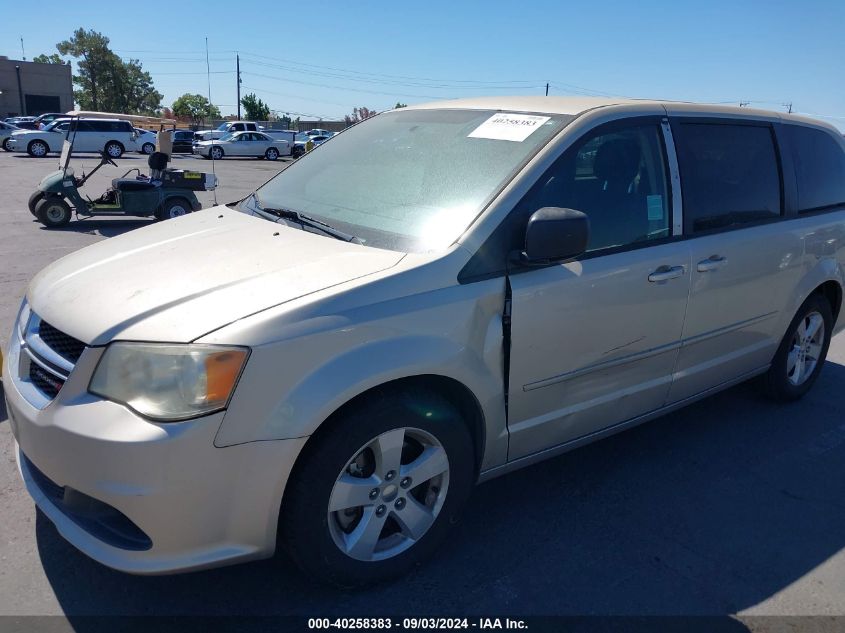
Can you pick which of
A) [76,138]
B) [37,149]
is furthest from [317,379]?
[37,149]

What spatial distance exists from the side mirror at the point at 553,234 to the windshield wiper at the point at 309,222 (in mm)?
694

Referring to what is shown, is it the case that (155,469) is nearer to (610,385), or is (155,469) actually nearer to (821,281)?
(610,385)

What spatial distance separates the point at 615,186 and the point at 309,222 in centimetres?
144

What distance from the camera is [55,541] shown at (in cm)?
286

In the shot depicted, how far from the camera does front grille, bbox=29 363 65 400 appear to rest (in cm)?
240

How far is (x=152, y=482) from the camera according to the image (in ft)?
7.00

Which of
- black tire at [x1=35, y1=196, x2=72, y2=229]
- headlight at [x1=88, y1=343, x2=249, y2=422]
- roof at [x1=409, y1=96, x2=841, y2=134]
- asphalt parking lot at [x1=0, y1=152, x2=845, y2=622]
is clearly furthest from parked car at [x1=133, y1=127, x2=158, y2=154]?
headlight at [x1=88, y1=343, x2=249, y2=422]

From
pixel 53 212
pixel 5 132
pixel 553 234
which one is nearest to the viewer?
pixel 553 234

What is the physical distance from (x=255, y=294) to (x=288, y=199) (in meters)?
1.29

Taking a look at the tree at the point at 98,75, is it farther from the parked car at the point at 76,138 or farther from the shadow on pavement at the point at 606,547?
the shadow on pavement at the point at 606,547

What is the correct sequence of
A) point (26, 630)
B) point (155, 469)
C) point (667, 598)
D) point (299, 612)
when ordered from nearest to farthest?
point (155, 469) → point (26, 630) → point (299, 612) → point (667, 598)

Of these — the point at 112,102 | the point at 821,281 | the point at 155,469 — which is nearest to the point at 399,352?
the point at 155,469

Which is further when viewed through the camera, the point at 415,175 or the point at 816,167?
the point at 816,167

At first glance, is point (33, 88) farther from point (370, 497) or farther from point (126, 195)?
point (370, 497)
